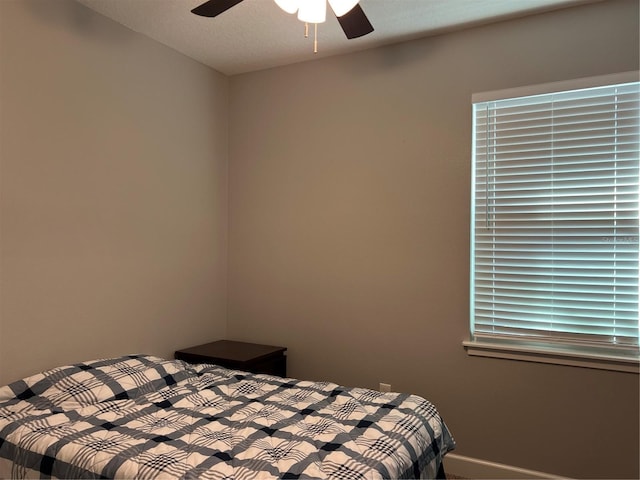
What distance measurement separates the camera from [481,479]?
2.81m

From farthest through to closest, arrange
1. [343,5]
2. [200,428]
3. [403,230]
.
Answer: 1. [403,230]
2. [200,428]
3. [343,5]

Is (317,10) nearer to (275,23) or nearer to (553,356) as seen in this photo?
(275,23)

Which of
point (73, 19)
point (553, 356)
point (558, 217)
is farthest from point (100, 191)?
point (553, 356)

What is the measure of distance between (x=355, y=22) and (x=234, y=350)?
2.26 metres

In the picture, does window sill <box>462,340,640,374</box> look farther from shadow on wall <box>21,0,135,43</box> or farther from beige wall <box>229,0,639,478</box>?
shadow on wall <box>21,0,135,43</box>

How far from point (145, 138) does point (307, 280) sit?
146cm

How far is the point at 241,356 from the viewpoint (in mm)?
3121

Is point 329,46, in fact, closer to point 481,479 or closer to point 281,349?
point 281,349

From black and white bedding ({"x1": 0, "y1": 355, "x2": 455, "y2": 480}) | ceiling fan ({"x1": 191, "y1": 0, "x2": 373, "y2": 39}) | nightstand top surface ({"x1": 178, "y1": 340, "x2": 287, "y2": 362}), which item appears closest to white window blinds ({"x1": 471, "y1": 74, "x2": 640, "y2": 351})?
black and white bedding ({"x1": 0, "y1": 355, "x2": 455, "y2": 480})

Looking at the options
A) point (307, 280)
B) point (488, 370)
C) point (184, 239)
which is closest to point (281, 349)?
point (307, 280)

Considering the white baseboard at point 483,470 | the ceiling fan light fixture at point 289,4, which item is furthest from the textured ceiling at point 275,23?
the white baseboard at point 483,470

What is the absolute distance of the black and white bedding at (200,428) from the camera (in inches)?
65.3

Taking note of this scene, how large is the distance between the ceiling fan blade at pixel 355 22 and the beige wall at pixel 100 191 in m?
1.52

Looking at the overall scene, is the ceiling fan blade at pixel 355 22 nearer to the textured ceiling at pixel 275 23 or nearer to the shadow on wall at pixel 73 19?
the textured ceiling at pixel 275 23
